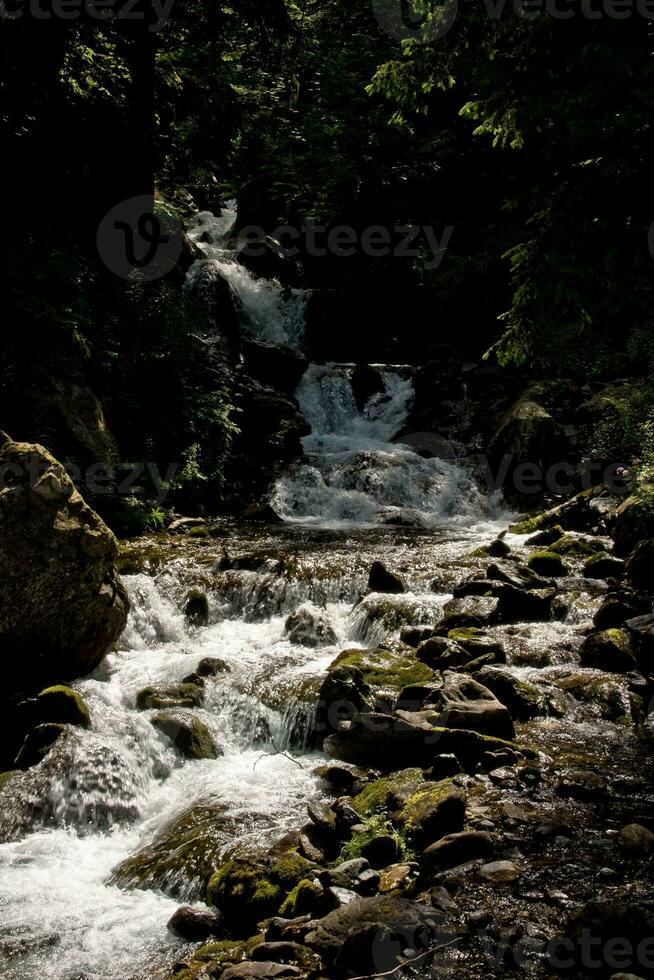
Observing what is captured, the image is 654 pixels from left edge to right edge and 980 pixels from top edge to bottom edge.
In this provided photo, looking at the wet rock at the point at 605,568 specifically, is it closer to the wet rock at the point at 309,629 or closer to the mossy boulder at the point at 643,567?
the mossy boulder at the point at 643,567

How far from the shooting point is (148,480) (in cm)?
1566

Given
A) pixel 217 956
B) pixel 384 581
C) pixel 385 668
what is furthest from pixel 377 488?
pixel 217 956

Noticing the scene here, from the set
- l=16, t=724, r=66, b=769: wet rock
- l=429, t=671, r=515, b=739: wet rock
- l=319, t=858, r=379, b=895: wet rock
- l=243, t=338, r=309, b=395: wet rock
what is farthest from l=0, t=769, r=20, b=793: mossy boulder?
l=243, t=338, r=309, b=395: wet rock

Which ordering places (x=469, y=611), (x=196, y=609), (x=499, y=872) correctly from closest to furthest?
(x=499, y=872) → (x=469, y=611) → (x=196, y=609)

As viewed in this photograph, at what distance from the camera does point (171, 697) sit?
7.69 meters

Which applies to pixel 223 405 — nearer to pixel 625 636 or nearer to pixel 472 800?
pixel 625 636

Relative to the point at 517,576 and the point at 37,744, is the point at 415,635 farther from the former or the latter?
the point at 37,744

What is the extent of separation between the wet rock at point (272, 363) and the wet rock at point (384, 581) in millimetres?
13176

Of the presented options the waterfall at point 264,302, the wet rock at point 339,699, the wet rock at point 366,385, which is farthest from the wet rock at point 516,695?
the waterfall at point 264,302

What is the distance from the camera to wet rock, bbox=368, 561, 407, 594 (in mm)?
11141

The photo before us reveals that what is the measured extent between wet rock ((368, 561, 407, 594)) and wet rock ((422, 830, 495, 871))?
6563mm

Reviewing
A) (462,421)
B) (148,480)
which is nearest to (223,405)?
(148,480)

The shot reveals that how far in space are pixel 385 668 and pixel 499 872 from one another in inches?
152

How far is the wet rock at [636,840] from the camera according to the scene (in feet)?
14.2
